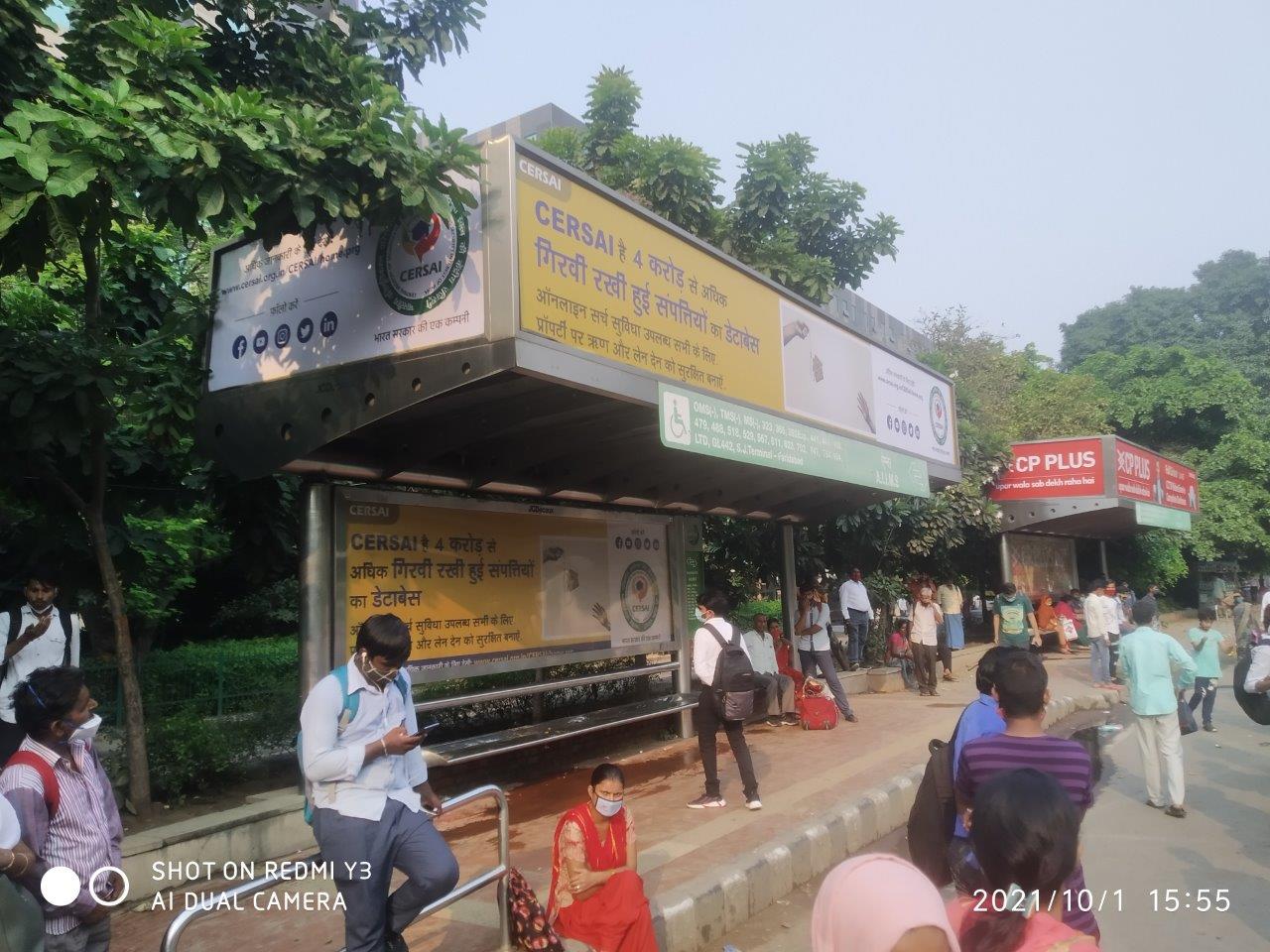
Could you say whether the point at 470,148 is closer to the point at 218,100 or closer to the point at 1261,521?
the point at 218,100

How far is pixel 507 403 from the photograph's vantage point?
548cm

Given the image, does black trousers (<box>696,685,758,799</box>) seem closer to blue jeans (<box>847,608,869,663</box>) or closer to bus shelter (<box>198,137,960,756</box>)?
bus shelter (<box>198,137,960,756</box>)

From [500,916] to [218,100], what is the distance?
3905mm

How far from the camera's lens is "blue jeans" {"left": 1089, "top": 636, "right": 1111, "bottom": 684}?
13.1 metres

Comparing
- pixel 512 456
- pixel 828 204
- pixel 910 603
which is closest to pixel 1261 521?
pixel 910 603

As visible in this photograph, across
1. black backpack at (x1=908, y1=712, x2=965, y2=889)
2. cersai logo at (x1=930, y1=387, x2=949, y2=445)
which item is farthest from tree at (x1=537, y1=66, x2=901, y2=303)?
black backpack at (x1=908, y1=712, x2=965, y2=889)

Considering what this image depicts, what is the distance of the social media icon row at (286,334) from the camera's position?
17.6 ft

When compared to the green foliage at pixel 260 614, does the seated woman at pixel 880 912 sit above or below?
below

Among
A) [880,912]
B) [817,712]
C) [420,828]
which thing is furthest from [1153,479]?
[880,912]

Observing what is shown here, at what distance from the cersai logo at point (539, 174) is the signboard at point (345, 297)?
0.98 feet

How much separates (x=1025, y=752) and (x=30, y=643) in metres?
5.17

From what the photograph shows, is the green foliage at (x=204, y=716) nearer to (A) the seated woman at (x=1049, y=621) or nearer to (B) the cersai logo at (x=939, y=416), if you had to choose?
(B) the cersai logo at (x=939, y=416)

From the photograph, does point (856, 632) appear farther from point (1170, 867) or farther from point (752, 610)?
point (1170, 867)

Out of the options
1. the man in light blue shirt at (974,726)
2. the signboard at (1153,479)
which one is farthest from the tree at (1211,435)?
the man in light blue shirt at (974,726)
